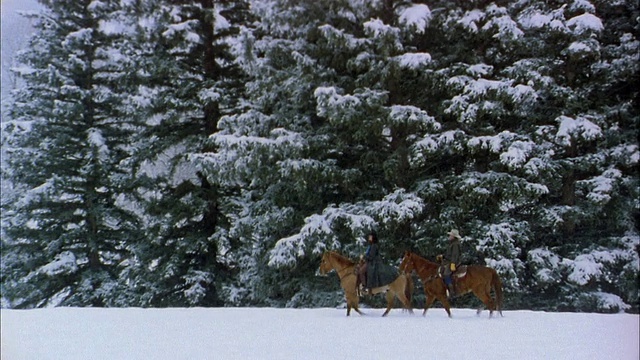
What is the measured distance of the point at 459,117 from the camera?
10.6 metres

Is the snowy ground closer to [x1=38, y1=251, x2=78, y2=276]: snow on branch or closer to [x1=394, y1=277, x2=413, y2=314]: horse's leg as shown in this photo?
[x1=394, y1=277, x2=413, y2=314]: horse's leg

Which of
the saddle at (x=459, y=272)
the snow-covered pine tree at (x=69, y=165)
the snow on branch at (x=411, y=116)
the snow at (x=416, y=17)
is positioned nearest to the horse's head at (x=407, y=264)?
the saddle at (x=459, y=272)

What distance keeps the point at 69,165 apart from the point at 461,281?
8.40 m

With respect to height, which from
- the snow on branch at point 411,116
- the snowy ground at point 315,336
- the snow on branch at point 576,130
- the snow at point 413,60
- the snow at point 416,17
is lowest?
the snowy ground at point 315,336

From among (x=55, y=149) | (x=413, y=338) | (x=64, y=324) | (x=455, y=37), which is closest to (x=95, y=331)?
(x=64, y=324)

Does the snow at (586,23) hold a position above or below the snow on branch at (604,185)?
above

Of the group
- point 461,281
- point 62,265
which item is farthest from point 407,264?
point 62,265

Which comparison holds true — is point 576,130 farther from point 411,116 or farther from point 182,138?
point 182,138

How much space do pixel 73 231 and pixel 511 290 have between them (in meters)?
8.22

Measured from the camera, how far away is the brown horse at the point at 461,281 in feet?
24.7

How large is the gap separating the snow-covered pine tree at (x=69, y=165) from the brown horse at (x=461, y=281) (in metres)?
6.71

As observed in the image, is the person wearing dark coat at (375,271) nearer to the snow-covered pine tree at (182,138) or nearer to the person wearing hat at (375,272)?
the person wearing hat at (375,272)

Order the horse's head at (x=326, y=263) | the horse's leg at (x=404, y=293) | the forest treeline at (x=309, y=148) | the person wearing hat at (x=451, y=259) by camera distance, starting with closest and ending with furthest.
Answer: the person wearing hat at (x=451, y=259) < the horse's leg at (x=404, y=293) < the horse's head at (x=326, y=263) < the forest treeline at (x=309, y=148)

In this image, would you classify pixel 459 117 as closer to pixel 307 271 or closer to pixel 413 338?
pixel 307 271
